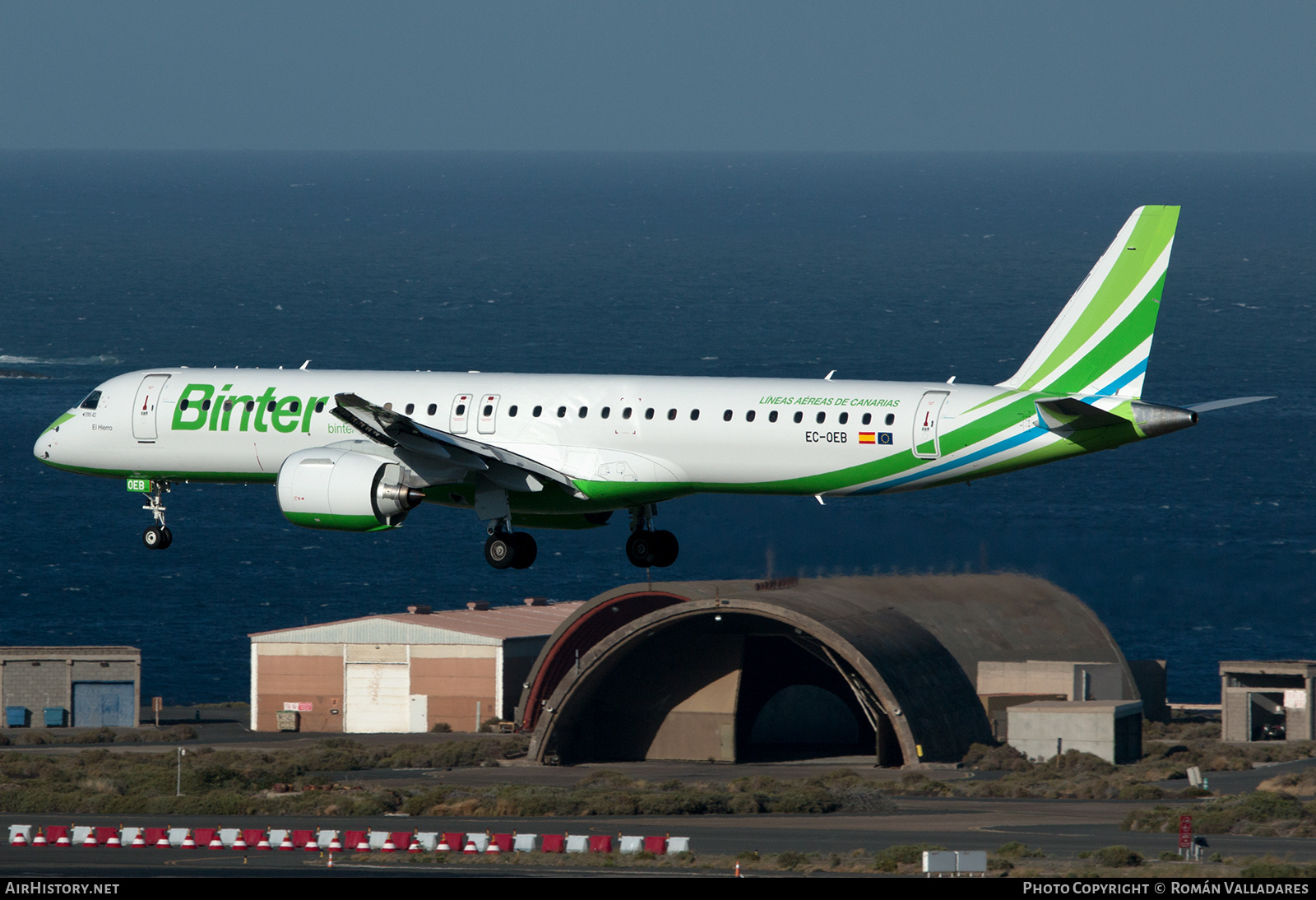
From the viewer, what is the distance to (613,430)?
56562 millimetres

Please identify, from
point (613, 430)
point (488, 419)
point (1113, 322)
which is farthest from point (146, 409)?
point (1113, 322)

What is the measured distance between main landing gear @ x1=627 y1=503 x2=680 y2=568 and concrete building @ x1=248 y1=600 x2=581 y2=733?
55.3 meters

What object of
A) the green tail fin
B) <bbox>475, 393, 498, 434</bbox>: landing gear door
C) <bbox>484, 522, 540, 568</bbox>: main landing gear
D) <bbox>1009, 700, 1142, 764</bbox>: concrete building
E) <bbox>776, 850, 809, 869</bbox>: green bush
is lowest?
<bbox>776, 850, 809, 869</bbox>: green bush

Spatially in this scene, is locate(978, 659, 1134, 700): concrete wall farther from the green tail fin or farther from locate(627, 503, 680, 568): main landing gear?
the green tail fin

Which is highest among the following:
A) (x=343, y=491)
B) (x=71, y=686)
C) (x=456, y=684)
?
(x=343, y=491)

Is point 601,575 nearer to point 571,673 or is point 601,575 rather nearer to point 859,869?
point 571,673

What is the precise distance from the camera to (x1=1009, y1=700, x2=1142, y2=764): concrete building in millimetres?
95812

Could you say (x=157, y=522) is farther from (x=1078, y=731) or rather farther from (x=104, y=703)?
(x=104, y=703)

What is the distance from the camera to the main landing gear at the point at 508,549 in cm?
5884

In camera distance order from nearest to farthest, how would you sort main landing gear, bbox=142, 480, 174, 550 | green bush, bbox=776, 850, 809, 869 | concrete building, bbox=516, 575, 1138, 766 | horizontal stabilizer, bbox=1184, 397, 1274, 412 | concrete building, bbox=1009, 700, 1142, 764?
horizontal stabilizer, bbox=1184, 397, 1274, 412 < green bush, bbox=776, 850, 809, 869 < main landing gear, bbox=142, 480, 174, 550 < concrete building, bbox=1009, 700, 1142, 764 < concrete building, bbox=516, 575, 1138, 766

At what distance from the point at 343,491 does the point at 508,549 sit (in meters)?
5.18

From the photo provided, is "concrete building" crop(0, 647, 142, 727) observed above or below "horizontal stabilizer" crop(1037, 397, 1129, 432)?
below

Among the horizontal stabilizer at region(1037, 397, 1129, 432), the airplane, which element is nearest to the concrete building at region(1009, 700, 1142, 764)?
the airplane

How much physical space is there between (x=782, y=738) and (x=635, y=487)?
5629 centimetres
